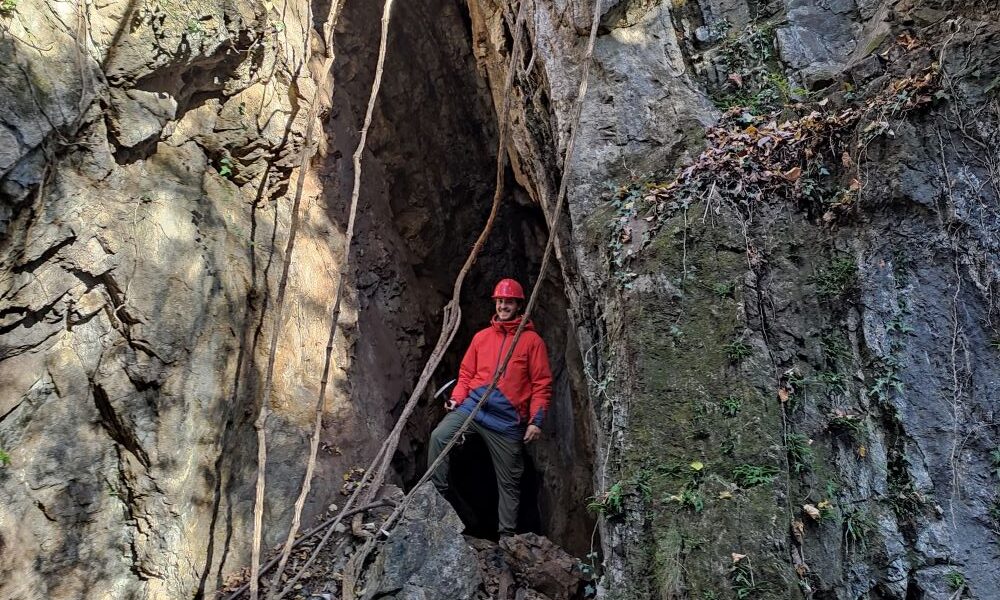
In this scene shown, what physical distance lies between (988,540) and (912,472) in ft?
1.43

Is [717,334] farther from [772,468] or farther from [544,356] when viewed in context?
[544,356]

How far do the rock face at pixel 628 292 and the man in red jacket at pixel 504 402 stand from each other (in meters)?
0.53

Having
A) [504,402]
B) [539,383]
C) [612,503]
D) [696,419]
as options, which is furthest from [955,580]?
[504,402]

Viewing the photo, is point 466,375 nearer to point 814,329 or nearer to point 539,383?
point 539,383

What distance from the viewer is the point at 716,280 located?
4.23m

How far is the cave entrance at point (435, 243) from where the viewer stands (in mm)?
6383

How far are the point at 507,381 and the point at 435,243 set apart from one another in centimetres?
250

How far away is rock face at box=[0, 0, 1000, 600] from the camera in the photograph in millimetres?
3602

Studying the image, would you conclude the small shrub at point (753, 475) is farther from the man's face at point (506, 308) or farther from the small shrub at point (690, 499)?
the man's face at point (506, 308)

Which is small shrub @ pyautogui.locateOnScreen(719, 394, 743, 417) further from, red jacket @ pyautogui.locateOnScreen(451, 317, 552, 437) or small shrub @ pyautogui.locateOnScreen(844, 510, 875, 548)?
red jacket @ pyautogui.locateOnScreen(451, 317, 552, 437)

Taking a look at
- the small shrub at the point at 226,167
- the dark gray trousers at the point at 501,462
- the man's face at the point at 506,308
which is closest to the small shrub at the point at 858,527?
the dark gray trousers at the point at 501,462

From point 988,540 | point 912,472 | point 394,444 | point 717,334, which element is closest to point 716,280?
point 717,334

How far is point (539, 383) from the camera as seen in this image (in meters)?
5.84

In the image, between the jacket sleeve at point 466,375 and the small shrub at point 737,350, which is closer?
the small shrub at point 737,350
